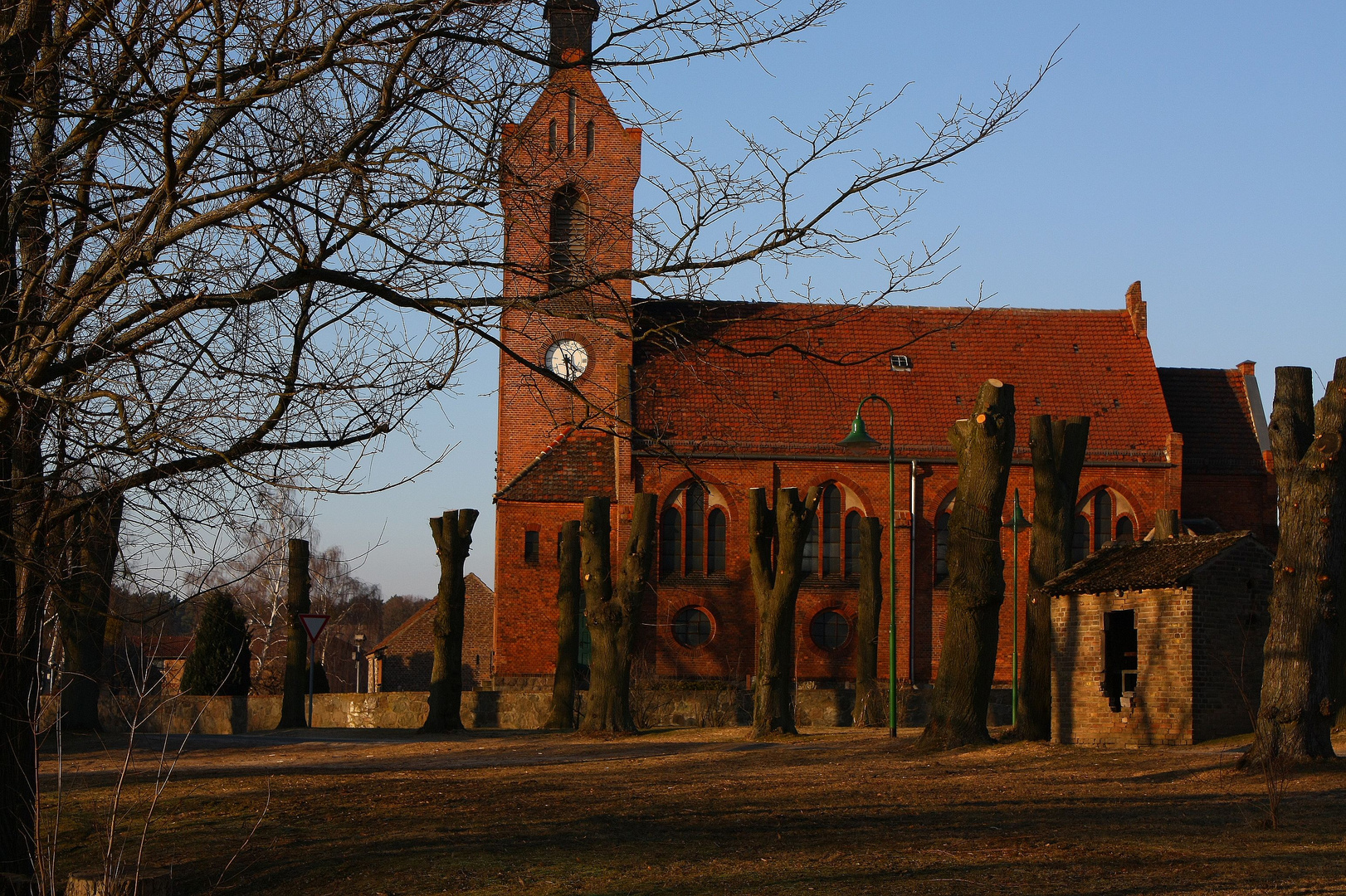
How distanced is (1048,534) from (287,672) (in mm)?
16188

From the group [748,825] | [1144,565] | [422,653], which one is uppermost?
[1144,565]

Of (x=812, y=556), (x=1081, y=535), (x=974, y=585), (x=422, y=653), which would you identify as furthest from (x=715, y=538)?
(x=422, y=653)

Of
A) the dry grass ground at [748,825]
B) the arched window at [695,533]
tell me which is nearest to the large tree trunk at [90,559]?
the dry grass ground at [748,825]

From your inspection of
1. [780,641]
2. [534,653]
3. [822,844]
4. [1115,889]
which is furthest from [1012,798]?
[534,653]

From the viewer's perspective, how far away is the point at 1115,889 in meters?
8.07

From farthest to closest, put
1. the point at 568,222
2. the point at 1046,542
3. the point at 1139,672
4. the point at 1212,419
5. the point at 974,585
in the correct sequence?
1. the point at 1212,419
2. the point at 1046,542
3. the point at 1139,672
4. the point at 974,585
5. the point at 568,222

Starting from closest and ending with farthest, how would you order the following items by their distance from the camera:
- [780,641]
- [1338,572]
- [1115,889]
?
[1115,889], [1338,572], [780,641]

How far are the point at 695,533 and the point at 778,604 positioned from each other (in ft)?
54.4

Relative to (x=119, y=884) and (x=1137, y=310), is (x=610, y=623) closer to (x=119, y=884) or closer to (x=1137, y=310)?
(x=119, y=884)

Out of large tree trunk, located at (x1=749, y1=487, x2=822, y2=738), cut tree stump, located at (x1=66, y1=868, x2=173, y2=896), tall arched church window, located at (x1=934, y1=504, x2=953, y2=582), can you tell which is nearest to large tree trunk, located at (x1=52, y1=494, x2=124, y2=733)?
cut tree stump, located at (x1=66, y1=868, x2=173, y2=896)

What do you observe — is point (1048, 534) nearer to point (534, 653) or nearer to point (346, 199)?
point (346, 199)

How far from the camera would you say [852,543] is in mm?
39844

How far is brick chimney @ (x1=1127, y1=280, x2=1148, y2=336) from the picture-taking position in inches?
1681

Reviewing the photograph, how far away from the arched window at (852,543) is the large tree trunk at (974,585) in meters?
20.9
